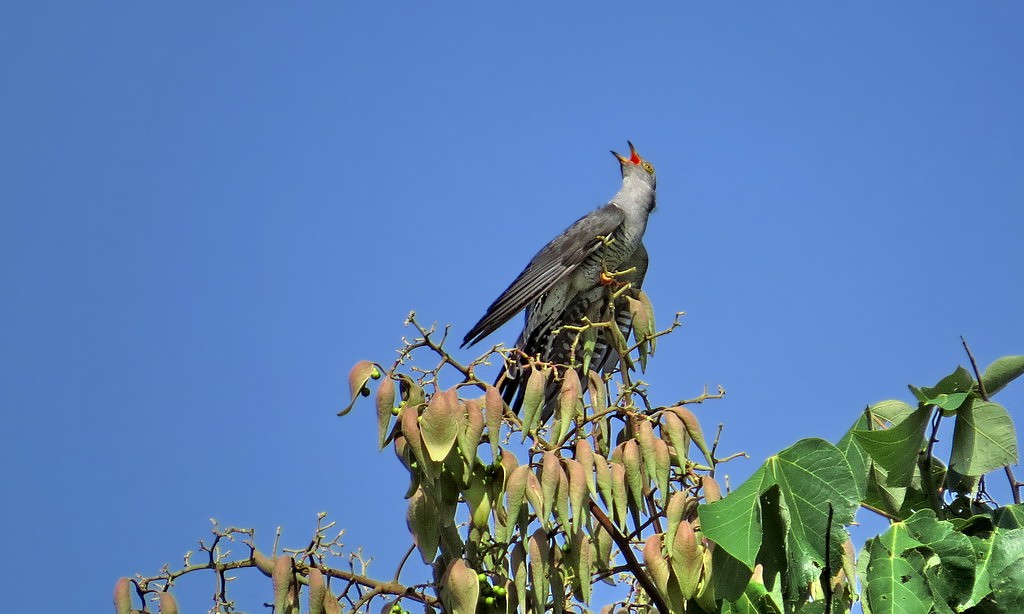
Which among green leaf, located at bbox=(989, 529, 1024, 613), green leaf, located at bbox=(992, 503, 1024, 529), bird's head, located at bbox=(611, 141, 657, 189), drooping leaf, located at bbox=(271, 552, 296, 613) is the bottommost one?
green leaf, located at bbox=(989, 529, 1024, 613)

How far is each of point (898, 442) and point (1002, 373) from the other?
394mm

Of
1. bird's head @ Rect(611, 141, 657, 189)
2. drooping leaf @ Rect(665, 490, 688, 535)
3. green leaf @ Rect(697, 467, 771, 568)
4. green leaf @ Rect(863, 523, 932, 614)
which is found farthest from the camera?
bird's head @ Rect(611, 141, 657, 189)

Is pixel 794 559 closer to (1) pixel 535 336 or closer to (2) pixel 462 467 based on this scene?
(2) pixel 462 467

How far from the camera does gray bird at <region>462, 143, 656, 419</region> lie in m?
6.75

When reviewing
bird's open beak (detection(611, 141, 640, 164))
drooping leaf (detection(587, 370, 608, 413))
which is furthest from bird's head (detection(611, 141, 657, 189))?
drooping leaf (detection(587, 370, 608, 413))

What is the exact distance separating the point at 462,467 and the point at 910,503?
1.35m

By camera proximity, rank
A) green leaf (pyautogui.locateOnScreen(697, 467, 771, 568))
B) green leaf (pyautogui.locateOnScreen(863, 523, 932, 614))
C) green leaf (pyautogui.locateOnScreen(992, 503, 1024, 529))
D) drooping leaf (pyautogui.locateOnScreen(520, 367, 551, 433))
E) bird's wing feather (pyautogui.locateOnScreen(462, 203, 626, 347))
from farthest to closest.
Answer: bird's wing feather (pyautogui.locateOnScreen(462, 203, 626, 347)), drooping leaf (pyautogui.locateOnScreen(520, 367, 551, 433)), green leaf (pyautogui.locateOnScreen(992, 503, 1024, 529)), green leaf (pyautogui.locateOnScreen(863, 523, 932, 614)), green leaf (pyautogui.locateOnScreen(697, 467, 771, 568))

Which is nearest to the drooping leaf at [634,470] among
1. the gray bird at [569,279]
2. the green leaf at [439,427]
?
the green leaf at [439,427]

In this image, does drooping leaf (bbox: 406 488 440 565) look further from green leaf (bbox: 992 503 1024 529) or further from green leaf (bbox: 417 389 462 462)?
green leaf (bbox: 992 503 1024 529)

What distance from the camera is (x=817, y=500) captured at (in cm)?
256

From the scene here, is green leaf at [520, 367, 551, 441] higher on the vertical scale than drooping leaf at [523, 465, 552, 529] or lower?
higher

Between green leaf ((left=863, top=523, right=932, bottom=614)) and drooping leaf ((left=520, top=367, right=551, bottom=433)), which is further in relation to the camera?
drooping leaf ((left=520, top=367, right=551, bottom=433))

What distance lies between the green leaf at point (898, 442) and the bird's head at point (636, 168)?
578cm

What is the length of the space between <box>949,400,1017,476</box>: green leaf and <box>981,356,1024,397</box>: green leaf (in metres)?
0.11
